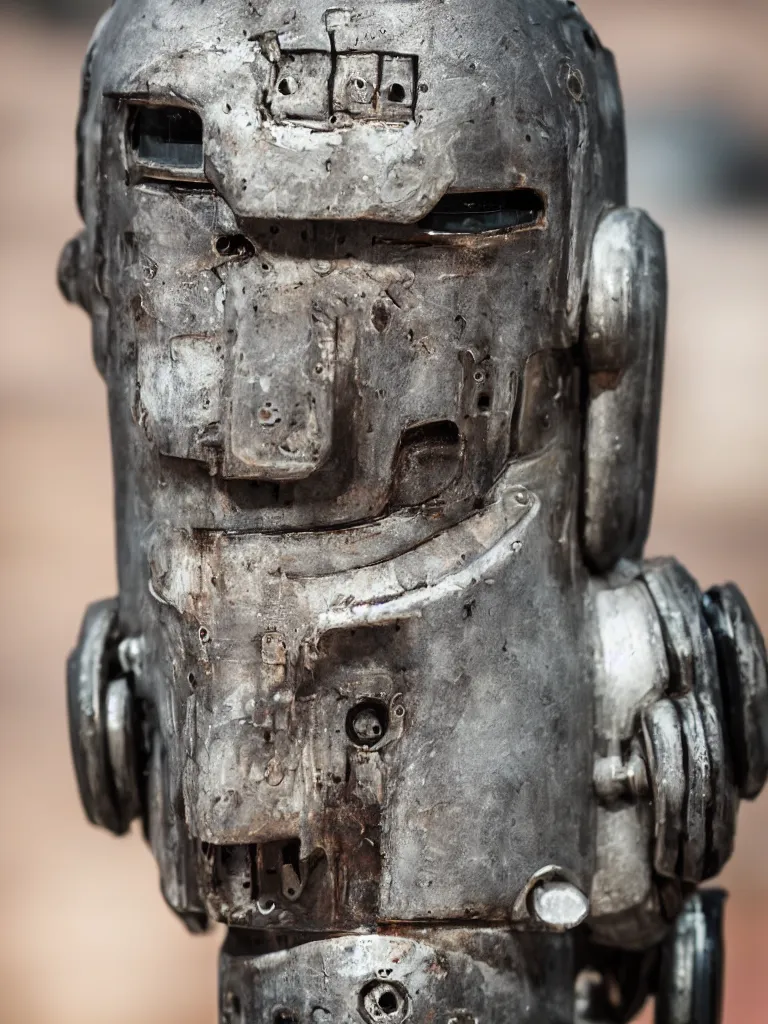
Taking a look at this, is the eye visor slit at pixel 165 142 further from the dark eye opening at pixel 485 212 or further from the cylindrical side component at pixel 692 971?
the cylindrical side component at pixel 692 971

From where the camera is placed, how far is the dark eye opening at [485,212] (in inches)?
65.7

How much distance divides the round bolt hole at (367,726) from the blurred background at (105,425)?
106cm

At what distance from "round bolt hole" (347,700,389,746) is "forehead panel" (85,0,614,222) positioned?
0.42 m

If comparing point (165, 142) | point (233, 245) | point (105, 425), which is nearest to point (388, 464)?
point (233, 245)

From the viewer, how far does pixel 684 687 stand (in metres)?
1.83

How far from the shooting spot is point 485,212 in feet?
5.53

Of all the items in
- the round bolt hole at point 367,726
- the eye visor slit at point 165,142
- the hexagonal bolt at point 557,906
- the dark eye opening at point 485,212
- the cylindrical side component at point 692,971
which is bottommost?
the cylindrical side component at point 692,971

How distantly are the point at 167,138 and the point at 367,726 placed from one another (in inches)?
20.8

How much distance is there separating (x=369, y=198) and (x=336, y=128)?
6cm

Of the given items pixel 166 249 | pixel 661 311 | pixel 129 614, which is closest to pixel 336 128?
pixel 166 249

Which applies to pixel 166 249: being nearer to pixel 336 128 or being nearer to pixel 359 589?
pixel 336 128

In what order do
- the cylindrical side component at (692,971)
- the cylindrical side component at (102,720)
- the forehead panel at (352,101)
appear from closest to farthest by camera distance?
the forehead panel at (352,101)
the cylindrical side component at (102,720)
the cylindrical side component at (692,971)

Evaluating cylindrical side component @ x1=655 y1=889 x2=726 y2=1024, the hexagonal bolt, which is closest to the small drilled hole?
the hexagonal bolt

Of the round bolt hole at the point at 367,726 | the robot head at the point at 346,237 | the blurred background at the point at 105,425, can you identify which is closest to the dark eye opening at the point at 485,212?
the robot head at the point at 346,237
